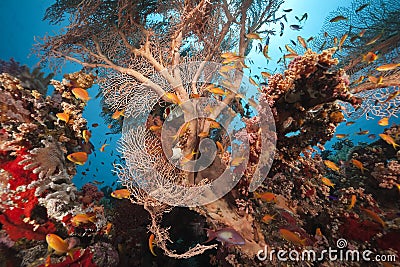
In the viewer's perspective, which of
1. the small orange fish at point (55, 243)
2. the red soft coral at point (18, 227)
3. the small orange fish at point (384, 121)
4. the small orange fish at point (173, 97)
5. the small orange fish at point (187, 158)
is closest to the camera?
the small orange fish at point (55, 243)

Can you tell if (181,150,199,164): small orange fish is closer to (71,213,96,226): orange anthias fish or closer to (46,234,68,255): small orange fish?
(71,213,96,226): orange anthias fish

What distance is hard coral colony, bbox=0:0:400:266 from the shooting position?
118 inches

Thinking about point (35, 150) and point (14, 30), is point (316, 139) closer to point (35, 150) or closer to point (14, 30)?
point (35, 150)

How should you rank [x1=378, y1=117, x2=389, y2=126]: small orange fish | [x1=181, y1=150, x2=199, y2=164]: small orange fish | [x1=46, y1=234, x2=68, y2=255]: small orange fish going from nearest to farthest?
[x1=46, y1=234, x2=68, y2=255]: small orange fish < [x1=181, y1=150, x2=199, y2=164]: small orange fish < [x1=378, y1=117, x2=389, y2=126]: small orange fish

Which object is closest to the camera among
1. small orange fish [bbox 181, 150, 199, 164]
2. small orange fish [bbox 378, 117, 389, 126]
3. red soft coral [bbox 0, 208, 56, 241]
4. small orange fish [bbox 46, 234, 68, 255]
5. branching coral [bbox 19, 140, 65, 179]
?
small orange fish [bbox 46, 234, 68, 255]

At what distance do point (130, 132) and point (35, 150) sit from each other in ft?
4.60

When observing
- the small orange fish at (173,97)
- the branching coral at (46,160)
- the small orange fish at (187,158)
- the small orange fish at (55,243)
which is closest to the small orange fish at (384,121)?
the small orange fish at (187,158)

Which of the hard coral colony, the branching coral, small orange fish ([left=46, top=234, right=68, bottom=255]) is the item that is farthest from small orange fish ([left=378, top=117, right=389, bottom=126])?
the branching coral

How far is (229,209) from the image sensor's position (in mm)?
3715

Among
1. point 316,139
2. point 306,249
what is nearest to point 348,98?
point 316,139

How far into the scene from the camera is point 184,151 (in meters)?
3.90

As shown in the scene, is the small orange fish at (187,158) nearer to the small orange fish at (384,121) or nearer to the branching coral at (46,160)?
the branching coral at (46,160)

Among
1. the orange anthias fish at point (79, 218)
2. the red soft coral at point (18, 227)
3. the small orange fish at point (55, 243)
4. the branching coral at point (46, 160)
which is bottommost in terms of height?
the small orange fish at point (55, 243)

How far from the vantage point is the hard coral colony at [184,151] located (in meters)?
2.99
